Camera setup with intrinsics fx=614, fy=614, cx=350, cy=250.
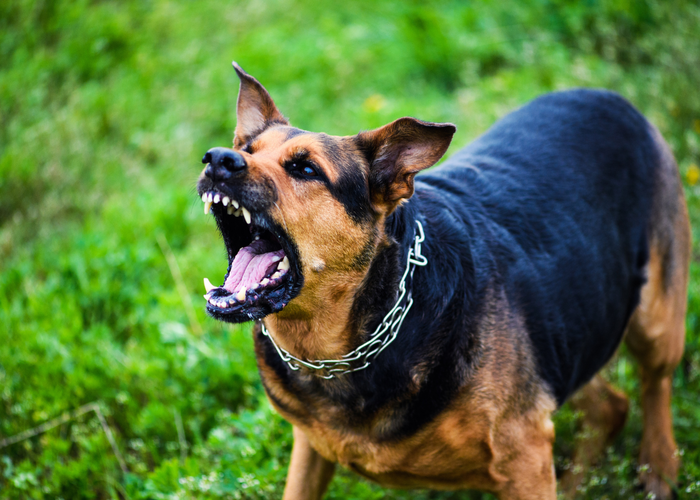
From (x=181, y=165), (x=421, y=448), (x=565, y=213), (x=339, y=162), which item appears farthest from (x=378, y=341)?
(x=181, y=165)

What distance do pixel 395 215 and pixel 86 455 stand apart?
243cm

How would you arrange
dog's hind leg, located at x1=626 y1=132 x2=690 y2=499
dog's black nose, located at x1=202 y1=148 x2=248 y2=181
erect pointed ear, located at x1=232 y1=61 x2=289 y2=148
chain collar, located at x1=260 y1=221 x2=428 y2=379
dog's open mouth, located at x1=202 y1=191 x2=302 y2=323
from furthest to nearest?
dog's hind leg, located at x1=626 y1=132 x2=690 y2=499
erect pointed ear, located at x1=232 y1=61 x2=289 y2=148
chain collar, located at x1=260 y1=221 x2=428 y2=379
dog's open mouth, located at x1=202 y1=191 x2=302 y2=323
dog's black nose, located at x1=202 y1=148 x2=248 y2=181

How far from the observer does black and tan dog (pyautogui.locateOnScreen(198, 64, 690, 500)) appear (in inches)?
104

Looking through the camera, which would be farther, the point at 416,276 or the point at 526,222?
the point at 526,222

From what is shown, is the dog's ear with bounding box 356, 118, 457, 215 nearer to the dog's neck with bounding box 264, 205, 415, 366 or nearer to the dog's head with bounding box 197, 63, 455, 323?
the dog's head with bounding box 197, 63, 455, 323

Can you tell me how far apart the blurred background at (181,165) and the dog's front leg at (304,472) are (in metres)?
0.28

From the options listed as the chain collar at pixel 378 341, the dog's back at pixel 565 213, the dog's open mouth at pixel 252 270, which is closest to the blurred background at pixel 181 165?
the dog's back at pixel 565 213

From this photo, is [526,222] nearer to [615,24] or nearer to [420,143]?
[420,143]

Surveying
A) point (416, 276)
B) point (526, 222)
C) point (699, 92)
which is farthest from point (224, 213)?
point (699, 92)

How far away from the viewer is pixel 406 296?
2725 millimetres

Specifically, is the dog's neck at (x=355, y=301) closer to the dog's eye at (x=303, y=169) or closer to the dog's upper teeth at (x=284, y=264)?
the dog's upper teeth at (x=284, y=264)

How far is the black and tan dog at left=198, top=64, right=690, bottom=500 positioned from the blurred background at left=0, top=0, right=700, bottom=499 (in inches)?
28.7

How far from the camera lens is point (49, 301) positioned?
15.7ft

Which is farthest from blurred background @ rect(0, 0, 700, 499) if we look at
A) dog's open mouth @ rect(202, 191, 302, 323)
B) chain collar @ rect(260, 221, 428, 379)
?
dog's open mouth @ rect(202, 191, 302, 323)
